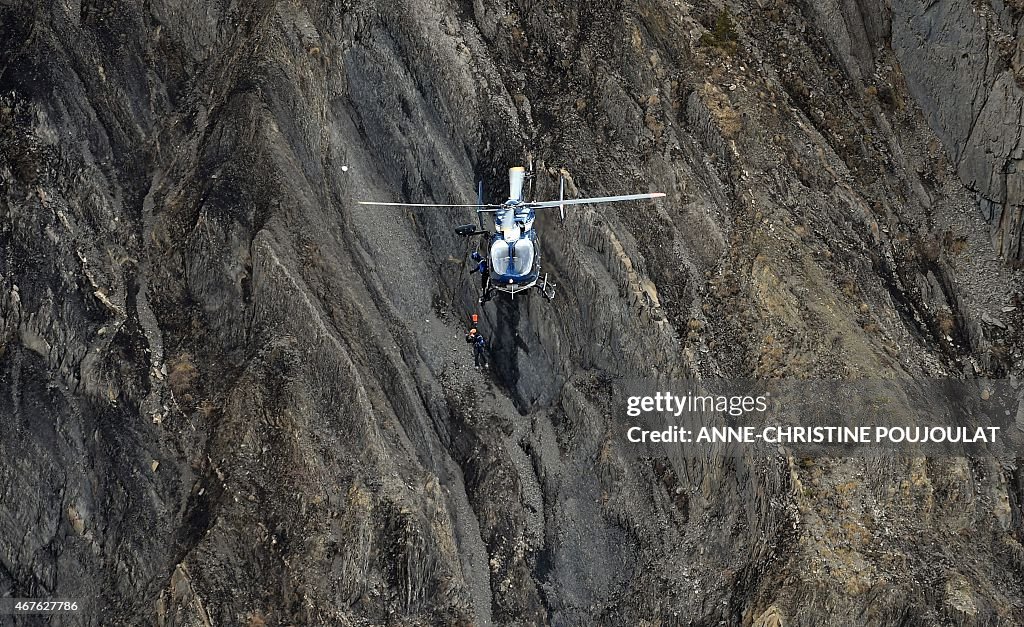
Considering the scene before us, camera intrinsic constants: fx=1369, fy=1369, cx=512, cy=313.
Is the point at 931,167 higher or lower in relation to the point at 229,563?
higher

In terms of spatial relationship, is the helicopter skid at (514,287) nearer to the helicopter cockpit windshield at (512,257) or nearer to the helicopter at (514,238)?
the helicopter at (514,238)

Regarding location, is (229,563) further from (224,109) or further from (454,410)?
(224,109)

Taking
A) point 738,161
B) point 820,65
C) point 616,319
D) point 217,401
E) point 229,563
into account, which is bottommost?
point 229,563

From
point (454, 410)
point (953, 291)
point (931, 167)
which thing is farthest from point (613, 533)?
point (931, 167)

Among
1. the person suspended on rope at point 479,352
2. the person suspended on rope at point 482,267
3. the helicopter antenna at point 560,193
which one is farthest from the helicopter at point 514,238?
the person suspended on rope at point 479,352

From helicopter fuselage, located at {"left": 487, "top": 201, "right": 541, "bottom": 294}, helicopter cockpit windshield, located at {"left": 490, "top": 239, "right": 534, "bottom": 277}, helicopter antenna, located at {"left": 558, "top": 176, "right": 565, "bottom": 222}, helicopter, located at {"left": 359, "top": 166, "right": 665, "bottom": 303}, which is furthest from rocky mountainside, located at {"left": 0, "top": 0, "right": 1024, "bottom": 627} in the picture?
helicopter cockpit windshield, located at {"left": 490, "top": 239, "right": 534, "bottom": 277}
